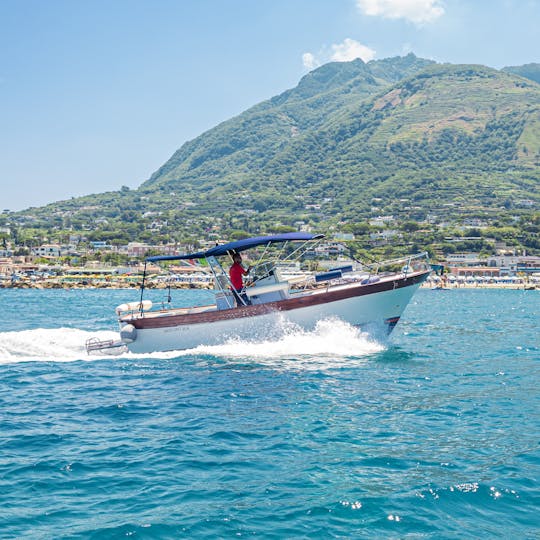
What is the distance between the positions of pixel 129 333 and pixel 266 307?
488cm

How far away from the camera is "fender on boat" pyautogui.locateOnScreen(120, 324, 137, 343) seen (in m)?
20.5

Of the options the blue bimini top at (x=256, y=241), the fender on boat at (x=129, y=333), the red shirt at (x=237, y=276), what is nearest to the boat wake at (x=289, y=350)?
the fender on boat at (x=129, y=333)

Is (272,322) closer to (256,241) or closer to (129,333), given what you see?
(256,241)

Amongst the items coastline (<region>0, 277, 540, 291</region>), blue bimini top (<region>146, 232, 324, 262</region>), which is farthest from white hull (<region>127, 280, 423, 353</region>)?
coastline (<region>0, 277, 540, 291</region>)

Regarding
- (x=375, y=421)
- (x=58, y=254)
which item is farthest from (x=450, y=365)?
(x=58, y=254)

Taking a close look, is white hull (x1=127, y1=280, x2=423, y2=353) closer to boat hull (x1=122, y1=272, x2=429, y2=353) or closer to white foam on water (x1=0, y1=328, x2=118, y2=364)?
boat hull (x1=122, y1=272, x2=429, y2=353)

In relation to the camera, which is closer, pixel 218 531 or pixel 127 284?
pixel 218 531

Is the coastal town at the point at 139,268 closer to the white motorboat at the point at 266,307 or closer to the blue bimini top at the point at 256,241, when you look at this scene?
the white motorboat at the point at 266,307

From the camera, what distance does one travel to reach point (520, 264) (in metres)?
138

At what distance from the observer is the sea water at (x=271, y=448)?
7.69 m

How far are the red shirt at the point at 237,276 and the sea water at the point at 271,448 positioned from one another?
237 cm

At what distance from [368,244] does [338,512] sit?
14612cm

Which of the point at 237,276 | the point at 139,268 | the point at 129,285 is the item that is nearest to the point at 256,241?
the point at 237,276

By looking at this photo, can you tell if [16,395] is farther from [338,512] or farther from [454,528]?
[454,528]
